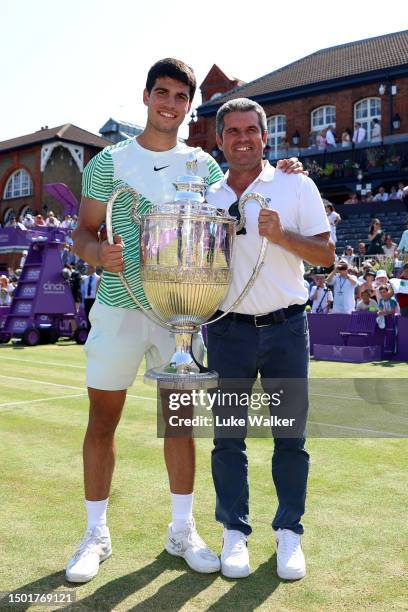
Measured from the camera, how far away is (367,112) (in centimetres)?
3002

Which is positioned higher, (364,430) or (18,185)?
(18,185)

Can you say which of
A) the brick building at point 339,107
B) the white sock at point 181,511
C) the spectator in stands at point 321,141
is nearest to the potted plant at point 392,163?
the brick building at point 339,107

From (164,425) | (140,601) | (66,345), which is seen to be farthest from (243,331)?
(66,345)

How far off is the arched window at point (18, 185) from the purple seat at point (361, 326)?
3565cm

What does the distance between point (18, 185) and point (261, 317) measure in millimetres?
44920

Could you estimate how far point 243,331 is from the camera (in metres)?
2.83

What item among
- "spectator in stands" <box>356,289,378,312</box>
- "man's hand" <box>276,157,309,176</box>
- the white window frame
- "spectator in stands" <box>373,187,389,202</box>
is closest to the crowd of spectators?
"spectator in stands" <box>373,187,389,202</box>

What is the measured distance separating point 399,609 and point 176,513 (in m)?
1.03

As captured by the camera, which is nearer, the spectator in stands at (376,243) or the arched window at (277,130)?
the spectator in stands at (376,243)

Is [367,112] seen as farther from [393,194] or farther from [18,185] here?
[18,185]

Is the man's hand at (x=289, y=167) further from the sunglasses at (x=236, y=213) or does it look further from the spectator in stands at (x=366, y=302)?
the spectator in stands at (x=366, y=302)

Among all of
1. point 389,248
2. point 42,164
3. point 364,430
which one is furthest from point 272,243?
point 42,164

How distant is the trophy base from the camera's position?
2449 millimetres

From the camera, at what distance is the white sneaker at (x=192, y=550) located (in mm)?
2709
